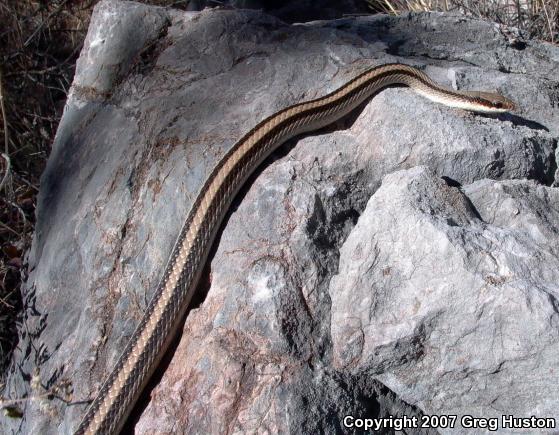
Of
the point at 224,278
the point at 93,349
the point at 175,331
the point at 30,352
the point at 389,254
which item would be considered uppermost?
the point at 389,254

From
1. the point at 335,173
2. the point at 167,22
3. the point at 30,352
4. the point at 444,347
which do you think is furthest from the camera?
the point at 167,22

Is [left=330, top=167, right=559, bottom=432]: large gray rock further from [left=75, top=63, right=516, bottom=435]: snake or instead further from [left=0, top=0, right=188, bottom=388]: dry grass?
[left=0, top=0, right=188, bottom=388]: dry grass

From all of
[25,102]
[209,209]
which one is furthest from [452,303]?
[25,102]

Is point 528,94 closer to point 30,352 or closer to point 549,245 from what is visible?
point 549,245

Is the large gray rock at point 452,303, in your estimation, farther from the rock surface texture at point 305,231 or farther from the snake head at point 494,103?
the snake head at point 494,103

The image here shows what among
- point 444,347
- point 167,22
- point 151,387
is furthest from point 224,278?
point 167,22

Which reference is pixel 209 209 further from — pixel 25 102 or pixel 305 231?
pixel 25 102
